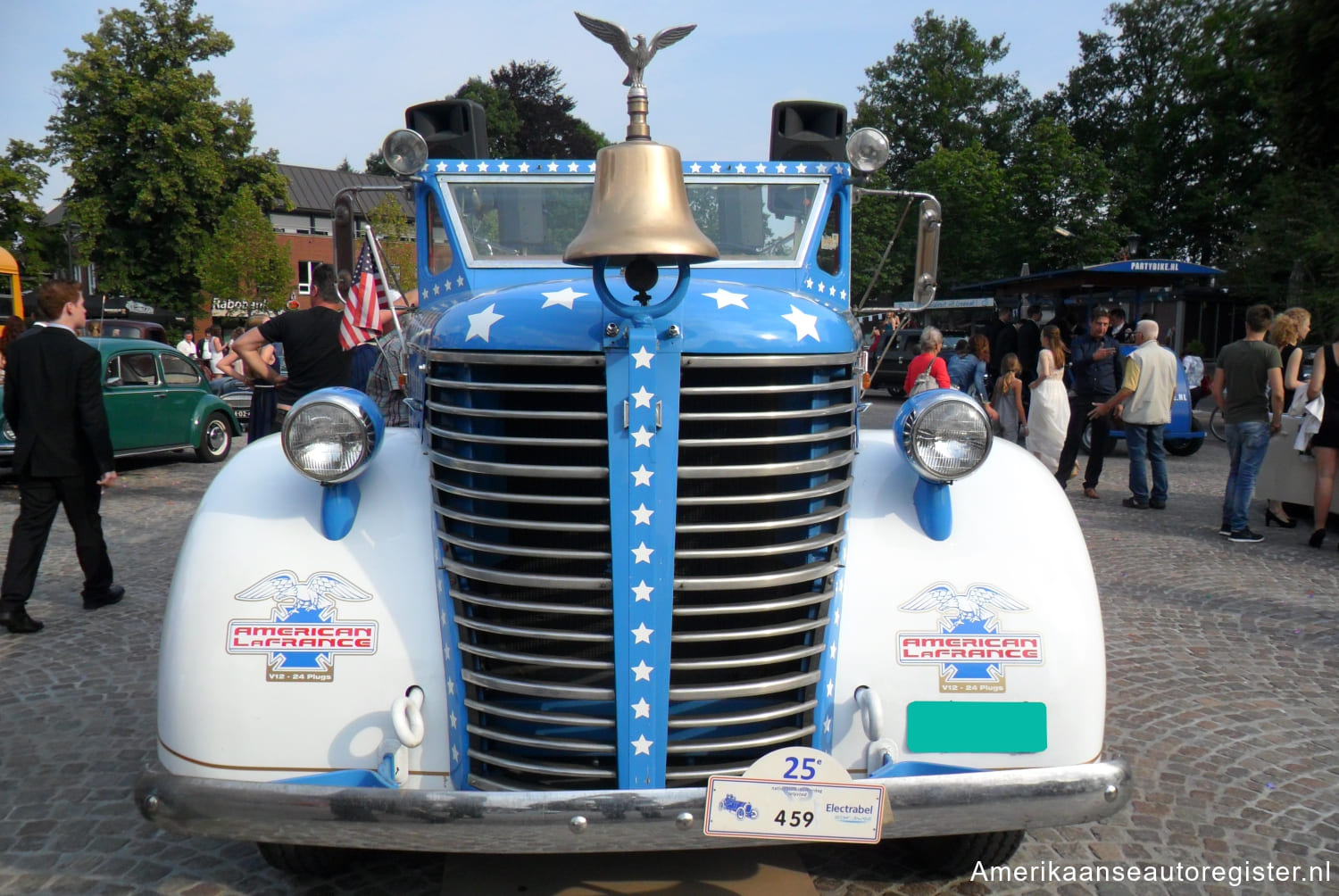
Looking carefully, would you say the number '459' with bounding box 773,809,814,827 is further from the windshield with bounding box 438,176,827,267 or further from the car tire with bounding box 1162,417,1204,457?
the car tire with bounding box 1162,417,1204,457

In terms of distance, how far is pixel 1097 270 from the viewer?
61.2 ft

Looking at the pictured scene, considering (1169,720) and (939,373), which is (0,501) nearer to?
(939,373)

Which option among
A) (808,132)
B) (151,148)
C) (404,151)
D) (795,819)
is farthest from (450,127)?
(151,148)

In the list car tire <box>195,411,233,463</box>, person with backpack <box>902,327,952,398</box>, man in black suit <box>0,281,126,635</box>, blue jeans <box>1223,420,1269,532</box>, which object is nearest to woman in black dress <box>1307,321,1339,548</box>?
blue jeans <box>1223,420,1269,532</box>

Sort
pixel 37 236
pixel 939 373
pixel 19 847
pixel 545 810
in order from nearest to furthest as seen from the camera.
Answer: pixel 545 810, pixel 19 847, pixel 939 373, pixel 37 236

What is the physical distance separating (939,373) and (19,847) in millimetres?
7501

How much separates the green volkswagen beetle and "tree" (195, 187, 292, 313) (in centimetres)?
1980

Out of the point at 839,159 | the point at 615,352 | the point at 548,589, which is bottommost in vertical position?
the point at 548,589

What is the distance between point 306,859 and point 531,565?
45.9 inches

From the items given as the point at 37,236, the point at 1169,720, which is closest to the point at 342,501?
the point at 1169,720

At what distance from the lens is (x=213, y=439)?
1411 cm

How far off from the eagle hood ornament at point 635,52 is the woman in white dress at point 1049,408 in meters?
7.80

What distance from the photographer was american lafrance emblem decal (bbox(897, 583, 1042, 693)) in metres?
2.72

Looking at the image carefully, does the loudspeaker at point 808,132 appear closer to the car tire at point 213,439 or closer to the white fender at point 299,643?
the white fender at point 299,643
